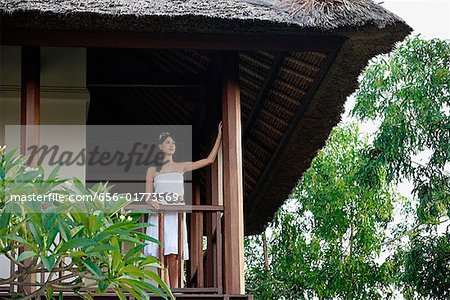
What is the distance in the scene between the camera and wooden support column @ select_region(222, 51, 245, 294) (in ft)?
18.7

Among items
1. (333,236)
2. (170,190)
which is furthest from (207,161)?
(333,236)

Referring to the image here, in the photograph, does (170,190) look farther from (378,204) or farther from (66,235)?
(378,204)

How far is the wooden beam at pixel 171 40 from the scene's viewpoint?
19.2 feet

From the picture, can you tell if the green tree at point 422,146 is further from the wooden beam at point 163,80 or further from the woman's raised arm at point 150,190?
the woman's raised arm at point 150,190

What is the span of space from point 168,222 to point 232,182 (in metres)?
0.45

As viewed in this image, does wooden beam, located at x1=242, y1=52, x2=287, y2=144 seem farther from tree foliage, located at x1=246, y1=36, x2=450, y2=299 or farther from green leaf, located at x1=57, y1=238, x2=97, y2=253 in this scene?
tree foliage, located at x1=246, y1=36, x2=450, y2=299

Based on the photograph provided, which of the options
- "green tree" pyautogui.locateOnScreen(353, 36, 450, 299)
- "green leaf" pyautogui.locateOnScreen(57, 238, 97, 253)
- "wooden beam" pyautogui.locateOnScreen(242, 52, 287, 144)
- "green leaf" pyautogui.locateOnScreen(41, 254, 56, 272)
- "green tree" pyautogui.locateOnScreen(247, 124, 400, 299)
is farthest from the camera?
"green tree" pyautogui.locateOnScreen(247, 124, 400, 299)

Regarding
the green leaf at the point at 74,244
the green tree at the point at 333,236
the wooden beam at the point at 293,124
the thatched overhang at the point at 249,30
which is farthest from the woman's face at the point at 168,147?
the green tree at the point at 333,236

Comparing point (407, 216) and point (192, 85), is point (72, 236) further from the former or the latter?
point (407, 216)

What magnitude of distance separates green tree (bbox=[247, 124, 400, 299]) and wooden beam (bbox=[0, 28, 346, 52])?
6710 millimetres

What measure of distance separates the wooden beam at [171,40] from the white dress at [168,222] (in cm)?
84

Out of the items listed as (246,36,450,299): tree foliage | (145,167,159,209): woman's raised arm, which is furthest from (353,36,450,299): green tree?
(145,167,159,209): woman's raised arm

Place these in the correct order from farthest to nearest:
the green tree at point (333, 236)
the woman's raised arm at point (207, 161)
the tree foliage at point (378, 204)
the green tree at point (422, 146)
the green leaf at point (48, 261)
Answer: the green tree at point (333, 236) → the tree foliage at point (378, 204) → the green tree at point (422, 146) → the woman's raised arm at point (207, 161) → the green leaf at point (48, 261)

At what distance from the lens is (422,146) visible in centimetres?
1141
